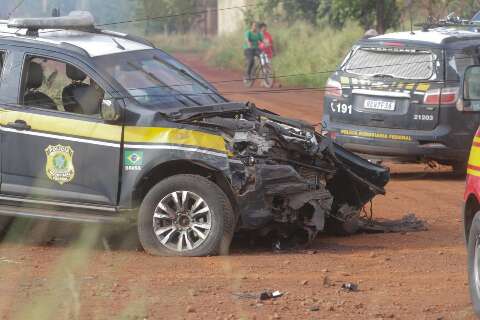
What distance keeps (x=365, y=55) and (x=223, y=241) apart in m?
5.80

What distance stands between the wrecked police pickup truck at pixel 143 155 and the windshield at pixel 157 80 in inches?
0.7

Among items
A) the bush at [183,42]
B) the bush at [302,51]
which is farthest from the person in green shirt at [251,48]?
the bush at [183,42]

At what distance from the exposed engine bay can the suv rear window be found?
3.91 metres

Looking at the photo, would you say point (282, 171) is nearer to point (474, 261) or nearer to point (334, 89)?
point (474, 261)

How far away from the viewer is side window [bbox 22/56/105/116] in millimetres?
9836

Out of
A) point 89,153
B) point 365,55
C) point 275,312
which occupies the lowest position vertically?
point 275,312

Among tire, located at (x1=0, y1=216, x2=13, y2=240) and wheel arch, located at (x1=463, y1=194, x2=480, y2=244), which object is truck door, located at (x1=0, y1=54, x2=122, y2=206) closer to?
tire, located at (x1=0, y1=216, x2=13, y2=240)

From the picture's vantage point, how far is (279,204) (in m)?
9.62

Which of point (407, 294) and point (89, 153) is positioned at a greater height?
point (89, 153)

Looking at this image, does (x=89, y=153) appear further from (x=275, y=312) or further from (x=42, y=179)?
(x=275, y=312)

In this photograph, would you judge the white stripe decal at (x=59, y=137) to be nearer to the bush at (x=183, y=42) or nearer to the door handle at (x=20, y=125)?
the door handle at (x=20, y=125)

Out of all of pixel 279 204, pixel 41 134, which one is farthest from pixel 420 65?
pixel 41 134

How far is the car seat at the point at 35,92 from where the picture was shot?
991 cm

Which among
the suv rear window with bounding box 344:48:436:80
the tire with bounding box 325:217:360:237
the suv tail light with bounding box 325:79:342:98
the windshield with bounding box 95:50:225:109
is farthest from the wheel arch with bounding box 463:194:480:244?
the suv tail light with bounding box 325:79:342:98
